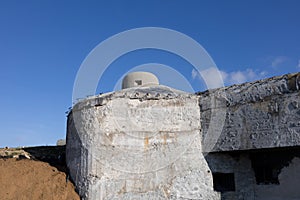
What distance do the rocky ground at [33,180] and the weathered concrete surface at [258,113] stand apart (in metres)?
4.61

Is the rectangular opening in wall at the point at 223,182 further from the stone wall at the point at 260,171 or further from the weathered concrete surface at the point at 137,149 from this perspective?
the weathered concrete surface at the point at 137,149

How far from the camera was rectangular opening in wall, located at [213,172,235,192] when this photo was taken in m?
9.72

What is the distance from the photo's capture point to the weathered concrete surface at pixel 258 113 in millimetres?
8117

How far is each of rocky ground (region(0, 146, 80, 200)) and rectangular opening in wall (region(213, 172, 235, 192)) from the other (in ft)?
14.5

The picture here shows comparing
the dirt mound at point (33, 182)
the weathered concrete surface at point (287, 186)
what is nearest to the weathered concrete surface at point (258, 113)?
the weathered concrete surface at point (287, 186)

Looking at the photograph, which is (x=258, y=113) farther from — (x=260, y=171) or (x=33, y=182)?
(x=33, y=182)

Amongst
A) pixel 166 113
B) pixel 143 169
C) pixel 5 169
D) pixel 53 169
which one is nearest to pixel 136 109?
pixel 166 113

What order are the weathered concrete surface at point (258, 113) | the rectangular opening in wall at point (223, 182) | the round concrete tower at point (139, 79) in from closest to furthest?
the weathered concrete surface at point (258, 113)
the rectangular opening in wall at point (223, 182)
the round concrete tower at point (139, 79)

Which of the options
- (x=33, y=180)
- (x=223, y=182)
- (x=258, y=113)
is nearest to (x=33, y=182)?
(x=33, y=180)

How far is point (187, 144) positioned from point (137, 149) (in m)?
1.64

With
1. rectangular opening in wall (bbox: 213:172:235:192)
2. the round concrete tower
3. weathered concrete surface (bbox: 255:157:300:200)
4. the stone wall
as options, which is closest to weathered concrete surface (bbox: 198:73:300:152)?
the stone wall

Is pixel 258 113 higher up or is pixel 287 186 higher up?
pixel 258 113

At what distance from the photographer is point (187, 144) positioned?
927cm

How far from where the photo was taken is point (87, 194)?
26.7 feet
